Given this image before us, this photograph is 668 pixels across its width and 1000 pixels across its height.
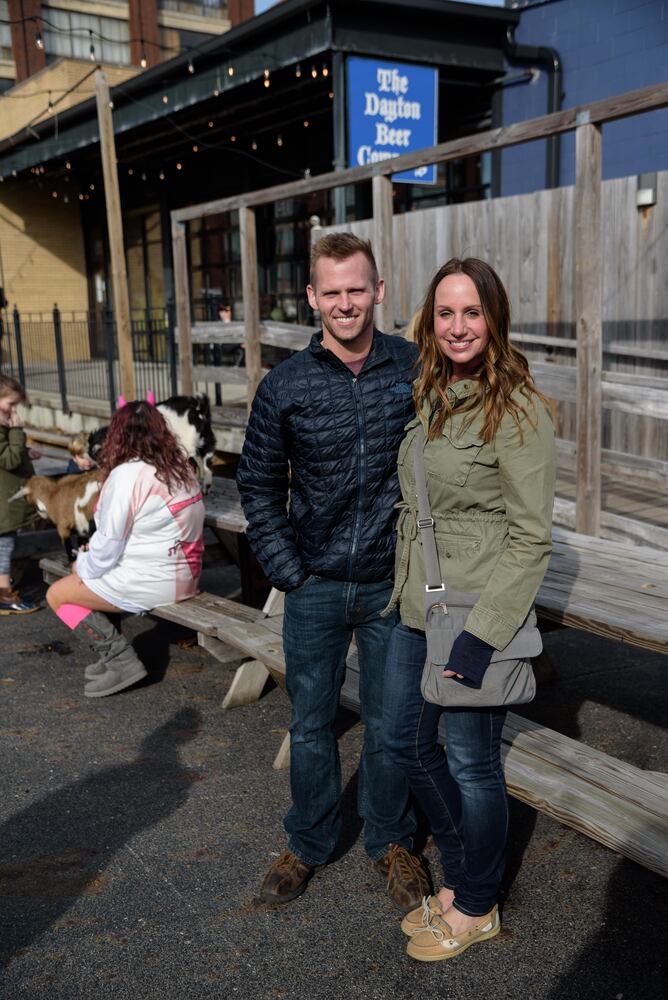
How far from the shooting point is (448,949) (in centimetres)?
266

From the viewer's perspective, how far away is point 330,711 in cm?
303

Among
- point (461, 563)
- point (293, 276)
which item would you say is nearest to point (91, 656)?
point (461, 563)

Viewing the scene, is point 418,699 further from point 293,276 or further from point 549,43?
point 293,276

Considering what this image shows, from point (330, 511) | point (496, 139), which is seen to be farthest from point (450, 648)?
point (496, 139)

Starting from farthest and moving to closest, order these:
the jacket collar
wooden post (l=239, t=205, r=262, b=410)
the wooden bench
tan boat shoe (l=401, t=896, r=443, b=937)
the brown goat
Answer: wooden post (l=239, t=205, r=262, b=410)
the brown goat
the jacket collar
tan boat shoe (l=401, t=896, r=443, b=937)
the wooden bench

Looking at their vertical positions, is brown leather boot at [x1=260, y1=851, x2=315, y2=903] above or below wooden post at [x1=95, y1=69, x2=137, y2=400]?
below

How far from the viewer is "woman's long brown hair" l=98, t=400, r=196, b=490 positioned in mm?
4449

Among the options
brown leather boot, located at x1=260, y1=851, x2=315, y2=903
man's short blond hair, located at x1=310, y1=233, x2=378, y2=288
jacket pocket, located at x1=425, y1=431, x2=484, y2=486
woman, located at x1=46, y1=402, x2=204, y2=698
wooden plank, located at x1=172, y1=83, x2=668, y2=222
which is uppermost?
wooden plank, located at x1=172, y1=83, x2=668, y2=222

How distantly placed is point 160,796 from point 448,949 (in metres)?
1.47

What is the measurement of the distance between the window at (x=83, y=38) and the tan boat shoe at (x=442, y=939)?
32.1 meters

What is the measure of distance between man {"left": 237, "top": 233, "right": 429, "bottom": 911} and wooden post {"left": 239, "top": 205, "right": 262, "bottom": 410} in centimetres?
469

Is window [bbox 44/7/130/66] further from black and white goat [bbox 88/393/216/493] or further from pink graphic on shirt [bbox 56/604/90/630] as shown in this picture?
pink graphic on shirt [bbox 56/604/90/630]

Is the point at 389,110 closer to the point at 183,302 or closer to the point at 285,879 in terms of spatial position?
the point at 183,302

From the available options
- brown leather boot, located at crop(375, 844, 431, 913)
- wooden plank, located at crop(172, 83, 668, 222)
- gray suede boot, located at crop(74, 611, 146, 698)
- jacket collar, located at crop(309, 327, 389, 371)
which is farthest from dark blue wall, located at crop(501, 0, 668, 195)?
brown leather boot, located at crop(375, 844, 431, 913)
